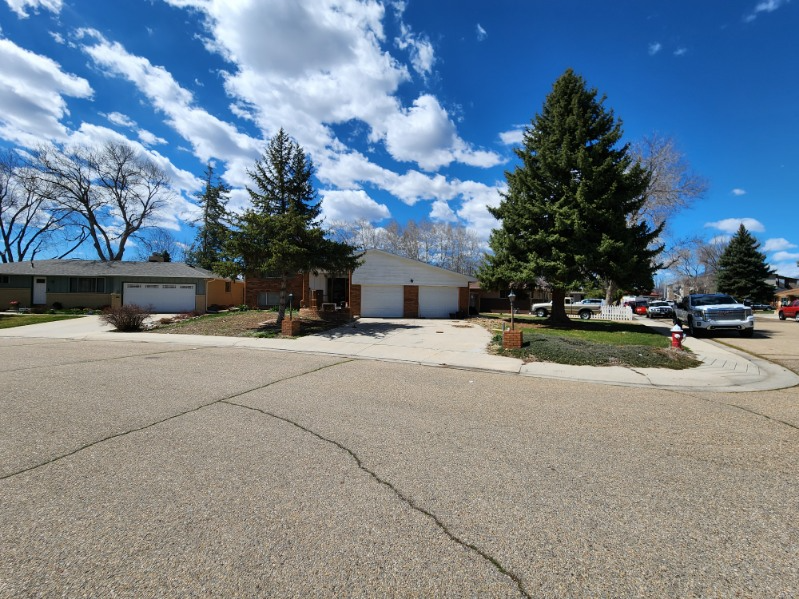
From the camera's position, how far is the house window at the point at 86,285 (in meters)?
27.3

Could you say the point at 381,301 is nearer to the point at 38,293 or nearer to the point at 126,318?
the point at 126,318

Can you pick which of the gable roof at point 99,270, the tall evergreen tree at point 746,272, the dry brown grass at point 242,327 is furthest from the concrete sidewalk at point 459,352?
the tall evergreen tree at point 746,272

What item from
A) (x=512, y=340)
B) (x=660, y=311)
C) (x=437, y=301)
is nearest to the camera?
(x=512, y=340)

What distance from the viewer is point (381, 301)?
78.8 ft

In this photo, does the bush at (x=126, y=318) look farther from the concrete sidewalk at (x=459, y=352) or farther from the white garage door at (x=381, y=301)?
the white garage door at (x=381, y=301)

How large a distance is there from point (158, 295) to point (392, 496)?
2962 centimetres

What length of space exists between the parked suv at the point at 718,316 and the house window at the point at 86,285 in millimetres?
35685

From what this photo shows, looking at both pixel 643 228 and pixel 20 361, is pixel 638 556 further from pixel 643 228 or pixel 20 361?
pixel 643 228

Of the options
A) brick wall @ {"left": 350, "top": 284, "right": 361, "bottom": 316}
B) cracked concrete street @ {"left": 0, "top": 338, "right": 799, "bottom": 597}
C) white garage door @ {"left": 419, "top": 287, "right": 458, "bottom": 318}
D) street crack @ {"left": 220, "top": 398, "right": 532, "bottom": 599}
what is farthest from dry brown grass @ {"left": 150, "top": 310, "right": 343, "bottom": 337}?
street crack @ {"left": 220, "top": 398, "right": 532, "bottom": 599}

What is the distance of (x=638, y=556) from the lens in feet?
7.41

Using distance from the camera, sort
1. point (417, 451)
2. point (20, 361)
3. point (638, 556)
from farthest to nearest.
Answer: point (20, 361) → point (417, 451) → point (638, 556)

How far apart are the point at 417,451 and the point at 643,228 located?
18.7 m

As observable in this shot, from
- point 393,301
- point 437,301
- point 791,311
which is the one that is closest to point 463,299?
point 437,301

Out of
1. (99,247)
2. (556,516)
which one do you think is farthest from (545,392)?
(99,247)
